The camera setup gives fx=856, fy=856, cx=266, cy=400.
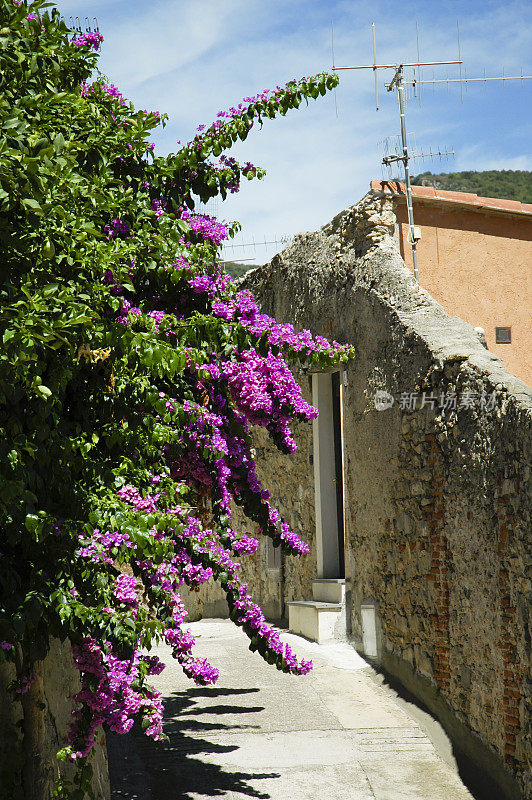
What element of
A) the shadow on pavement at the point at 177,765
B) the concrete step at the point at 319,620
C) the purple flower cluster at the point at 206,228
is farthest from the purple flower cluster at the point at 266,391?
the concrete step at the point at 319,620

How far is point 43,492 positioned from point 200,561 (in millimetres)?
1170

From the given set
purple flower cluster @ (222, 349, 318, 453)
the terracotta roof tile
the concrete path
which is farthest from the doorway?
purple flower cluster @ (222, 349, 318, 453)

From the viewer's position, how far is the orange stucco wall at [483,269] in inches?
376

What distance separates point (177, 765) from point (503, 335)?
19.6 ft

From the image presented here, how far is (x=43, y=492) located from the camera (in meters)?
3.94

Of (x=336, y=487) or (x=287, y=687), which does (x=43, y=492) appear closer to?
(x=287, y=687)

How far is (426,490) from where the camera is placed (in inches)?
267

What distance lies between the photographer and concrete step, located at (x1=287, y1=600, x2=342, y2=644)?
8.99 meters

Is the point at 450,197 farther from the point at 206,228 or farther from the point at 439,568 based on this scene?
the point at 206,228

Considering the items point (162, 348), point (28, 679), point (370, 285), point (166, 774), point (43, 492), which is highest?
point (370, 285)

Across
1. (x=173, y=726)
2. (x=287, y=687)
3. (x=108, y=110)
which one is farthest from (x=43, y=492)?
(x=287, y=687)

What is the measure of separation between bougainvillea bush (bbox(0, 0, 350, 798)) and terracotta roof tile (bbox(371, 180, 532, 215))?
3992 millimetres

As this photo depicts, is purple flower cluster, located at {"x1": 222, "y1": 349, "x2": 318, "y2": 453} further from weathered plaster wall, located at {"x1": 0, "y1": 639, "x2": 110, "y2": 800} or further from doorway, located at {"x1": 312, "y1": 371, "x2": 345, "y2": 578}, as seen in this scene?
doorway, located at {"x1": 312, "y1": 371, "x2": 345, "y2": 578}

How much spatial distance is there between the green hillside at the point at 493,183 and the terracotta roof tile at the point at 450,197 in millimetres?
13797
